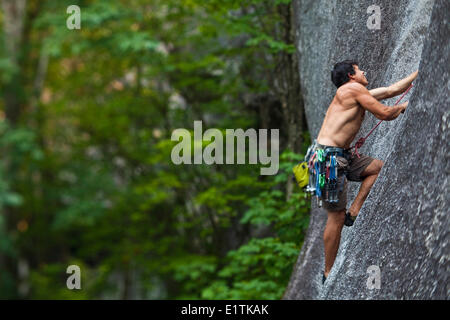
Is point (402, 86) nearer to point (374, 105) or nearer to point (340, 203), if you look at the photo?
point (374, 105)

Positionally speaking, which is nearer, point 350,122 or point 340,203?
point 350,122

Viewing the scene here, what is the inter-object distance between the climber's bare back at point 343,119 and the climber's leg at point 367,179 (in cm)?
31

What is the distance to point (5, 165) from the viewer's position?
1873cm

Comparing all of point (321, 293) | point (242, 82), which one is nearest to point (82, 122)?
point (242, 82)

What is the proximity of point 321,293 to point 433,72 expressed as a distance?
3.01 metres

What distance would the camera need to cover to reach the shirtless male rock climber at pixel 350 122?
5.60 m

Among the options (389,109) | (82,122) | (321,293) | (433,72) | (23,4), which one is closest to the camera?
(433,72)

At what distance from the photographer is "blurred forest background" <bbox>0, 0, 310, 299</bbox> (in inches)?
440

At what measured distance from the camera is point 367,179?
5949 millimetres

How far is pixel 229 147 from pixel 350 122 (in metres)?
7.15
